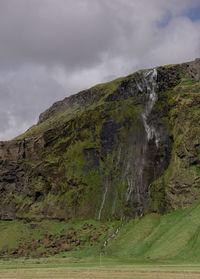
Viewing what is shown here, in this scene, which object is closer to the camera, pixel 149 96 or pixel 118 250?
pixel 118 250

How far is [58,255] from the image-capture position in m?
98.3

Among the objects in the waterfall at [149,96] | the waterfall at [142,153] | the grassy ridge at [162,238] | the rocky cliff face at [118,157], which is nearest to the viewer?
the grassy ridge at [162,238]

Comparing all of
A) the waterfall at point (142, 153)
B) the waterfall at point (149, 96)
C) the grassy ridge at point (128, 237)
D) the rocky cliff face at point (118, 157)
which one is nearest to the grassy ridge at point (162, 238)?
the grassy ridge at point (128, 237)

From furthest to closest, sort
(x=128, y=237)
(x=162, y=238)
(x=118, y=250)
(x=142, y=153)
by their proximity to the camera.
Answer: (x=142, y=153), (x=128, y=237), (x=118, y=250), (x=162, y=238)

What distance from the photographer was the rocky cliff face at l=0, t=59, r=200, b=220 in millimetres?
113375

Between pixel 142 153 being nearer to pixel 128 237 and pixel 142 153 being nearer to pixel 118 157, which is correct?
pixel 118 157

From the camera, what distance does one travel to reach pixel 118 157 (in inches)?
4909

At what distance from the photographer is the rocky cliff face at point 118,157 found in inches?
4464

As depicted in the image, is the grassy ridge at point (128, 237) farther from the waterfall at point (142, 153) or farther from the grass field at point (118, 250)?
the waterfall at point (142, 153)

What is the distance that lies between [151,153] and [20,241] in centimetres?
4891

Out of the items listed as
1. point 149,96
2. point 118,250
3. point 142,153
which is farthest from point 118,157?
point 118,250

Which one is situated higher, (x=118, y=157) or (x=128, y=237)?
(x=118, y=157)

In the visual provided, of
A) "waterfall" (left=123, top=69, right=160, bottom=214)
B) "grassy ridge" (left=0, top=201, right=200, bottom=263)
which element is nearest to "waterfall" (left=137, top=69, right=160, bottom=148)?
"waterfall" (left=123, top=69, right=160, bottom=214)

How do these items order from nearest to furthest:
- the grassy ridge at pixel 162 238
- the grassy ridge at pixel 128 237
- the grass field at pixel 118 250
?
the grass field at pixel 118 250, the grassy ridge at pixel 162 238, the grassy ridge at pixel 128 237
